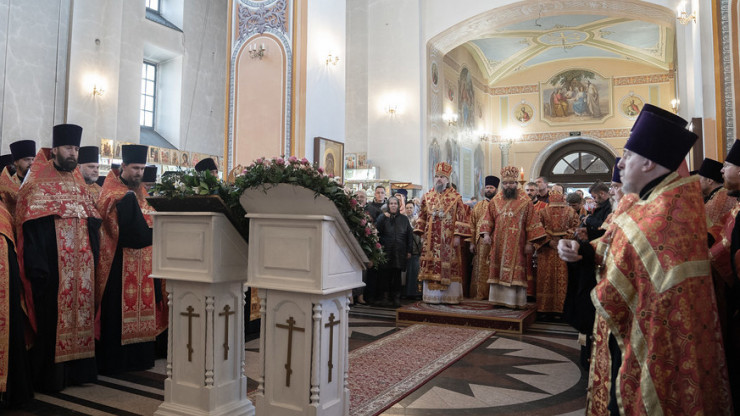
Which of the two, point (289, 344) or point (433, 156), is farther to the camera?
point (433, 156)

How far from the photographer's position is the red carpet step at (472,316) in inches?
264

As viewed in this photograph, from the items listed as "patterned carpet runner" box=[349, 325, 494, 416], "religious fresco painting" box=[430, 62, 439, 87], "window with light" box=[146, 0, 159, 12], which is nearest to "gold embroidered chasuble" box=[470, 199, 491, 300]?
"patterned carpet runner" box=[349, 325, 494, 416]

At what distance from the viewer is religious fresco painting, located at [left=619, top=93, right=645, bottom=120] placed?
64.7ft

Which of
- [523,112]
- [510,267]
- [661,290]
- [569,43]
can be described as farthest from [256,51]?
[523,112]

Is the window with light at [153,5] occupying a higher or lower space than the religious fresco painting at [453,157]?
higher

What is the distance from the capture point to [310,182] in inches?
117

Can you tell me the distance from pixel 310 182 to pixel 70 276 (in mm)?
2545

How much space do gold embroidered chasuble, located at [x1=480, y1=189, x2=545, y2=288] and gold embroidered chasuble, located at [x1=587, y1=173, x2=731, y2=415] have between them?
17.2ft

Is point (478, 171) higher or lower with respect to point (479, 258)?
higher

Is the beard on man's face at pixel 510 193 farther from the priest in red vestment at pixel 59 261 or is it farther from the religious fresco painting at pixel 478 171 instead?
the religious fresco painting at pixel 478 171

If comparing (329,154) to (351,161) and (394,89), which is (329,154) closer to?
(351,161)

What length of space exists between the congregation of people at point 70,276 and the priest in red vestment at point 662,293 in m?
3.76

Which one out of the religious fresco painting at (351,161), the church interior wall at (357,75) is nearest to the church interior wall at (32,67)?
the religious fresco painting at (351,161)

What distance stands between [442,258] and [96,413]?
515 centimetres
